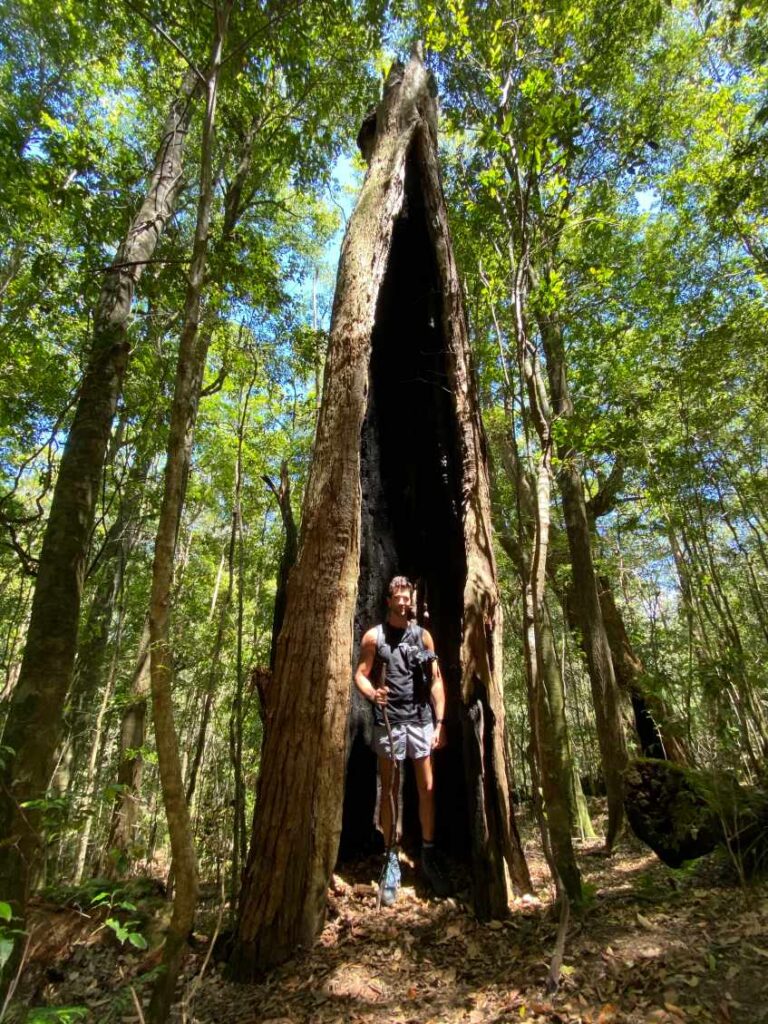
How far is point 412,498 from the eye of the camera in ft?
17.5

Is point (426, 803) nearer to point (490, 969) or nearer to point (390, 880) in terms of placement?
point (390, 880)

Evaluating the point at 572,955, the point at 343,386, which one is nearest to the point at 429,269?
the point at 343,386

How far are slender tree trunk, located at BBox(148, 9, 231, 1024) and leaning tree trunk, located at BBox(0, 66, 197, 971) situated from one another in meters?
0.66

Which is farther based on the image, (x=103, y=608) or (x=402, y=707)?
(x=103, y=608)

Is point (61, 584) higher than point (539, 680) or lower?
higher

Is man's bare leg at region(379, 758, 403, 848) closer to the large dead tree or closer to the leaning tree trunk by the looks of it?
the large dead tree

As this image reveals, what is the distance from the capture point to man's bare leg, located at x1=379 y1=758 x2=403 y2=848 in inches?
140

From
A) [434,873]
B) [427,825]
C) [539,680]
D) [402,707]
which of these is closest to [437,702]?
[402,707]

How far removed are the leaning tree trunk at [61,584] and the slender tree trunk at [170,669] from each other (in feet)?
2.18

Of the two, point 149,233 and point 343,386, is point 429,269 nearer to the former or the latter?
point 343,386

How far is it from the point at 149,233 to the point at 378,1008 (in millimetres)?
6646

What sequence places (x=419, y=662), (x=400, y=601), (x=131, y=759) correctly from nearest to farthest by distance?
1. (x=419, y=662)
2. (x=400, y=601)
3. (x=131, y=759)

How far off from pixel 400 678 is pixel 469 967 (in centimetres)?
166

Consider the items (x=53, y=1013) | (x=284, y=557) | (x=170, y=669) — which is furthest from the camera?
(x=284, y=557)
